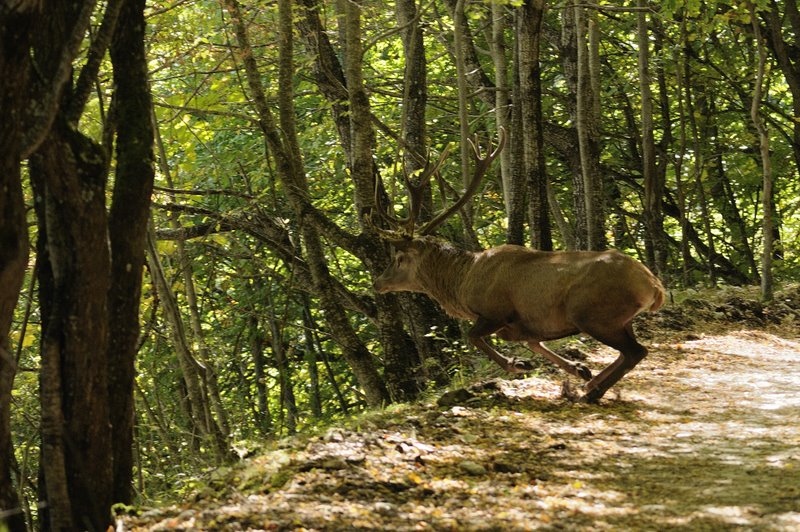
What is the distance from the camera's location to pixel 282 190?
16.2 meters

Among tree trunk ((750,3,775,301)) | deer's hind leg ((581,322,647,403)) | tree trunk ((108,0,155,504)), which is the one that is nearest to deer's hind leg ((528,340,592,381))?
deer's hind leg ((581,322,647,403))

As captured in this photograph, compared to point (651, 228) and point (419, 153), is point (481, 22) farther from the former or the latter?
point (419, 153)

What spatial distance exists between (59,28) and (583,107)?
1018cm

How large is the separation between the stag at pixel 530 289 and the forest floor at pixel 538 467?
480mm

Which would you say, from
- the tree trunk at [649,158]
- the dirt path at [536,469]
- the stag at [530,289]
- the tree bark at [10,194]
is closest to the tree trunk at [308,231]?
the stag at [530,289]

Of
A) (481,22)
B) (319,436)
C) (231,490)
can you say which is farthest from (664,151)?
(231,490)

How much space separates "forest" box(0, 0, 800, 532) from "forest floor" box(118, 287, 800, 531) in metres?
0.40

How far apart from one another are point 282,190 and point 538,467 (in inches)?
407

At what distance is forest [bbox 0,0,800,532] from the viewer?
224 inches

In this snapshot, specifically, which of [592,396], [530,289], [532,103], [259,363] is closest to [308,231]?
[530,289]

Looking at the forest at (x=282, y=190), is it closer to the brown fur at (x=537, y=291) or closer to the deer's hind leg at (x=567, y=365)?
the brown fur at (x=537, y=291)

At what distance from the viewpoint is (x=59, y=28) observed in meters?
5.74

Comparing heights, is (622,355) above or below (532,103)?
below

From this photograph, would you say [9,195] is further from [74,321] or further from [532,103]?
[532,103]
